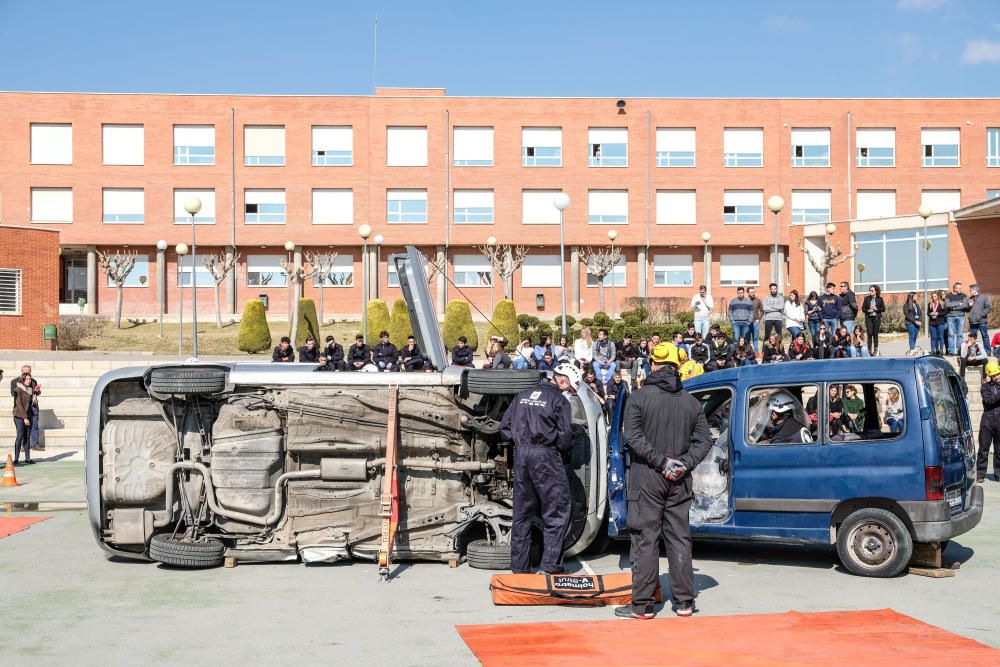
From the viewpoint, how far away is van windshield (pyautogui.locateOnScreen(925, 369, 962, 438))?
8297mm

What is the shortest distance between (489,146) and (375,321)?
63.4 feet

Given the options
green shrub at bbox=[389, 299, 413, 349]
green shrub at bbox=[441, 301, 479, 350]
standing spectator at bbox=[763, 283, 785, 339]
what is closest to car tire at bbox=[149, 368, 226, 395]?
standing spectator at bbox=[763, 283, 785, 339]

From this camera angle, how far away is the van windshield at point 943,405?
27.2 feet

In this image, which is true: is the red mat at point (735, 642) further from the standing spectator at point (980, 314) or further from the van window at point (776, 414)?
the standing spectator at point (980, 314)

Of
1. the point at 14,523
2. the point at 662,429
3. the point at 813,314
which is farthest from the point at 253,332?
the point at 662,429

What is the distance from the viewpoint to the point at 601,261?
48.7 m

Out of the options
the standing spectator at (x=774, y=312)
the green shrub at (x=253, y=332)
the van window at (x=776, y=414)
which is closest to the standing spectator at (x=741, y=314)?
the standing spectator at (x=774, y=312)

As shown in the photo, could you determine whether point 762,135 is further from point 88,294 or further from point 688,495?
point 688,495

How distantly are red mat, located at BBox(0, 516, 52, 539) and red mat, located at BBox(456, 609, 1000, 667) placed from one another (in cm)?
648

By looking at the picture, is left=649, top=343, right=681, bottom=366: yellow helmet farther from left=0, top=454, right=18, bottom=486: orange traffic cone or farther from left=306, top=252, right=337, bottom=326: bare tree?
left=306, top=252, right=337, bottom=326: bare tree

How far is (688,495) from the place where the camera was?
7.20 meters

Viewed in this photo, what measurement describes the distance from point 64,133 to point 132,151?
11.4 ft

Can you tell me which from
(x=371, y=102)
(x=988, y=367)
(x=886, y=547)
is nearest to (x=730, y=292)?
(x=371, y=102)

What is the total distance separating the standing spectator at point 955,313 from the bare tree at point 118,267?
34.2 meters
